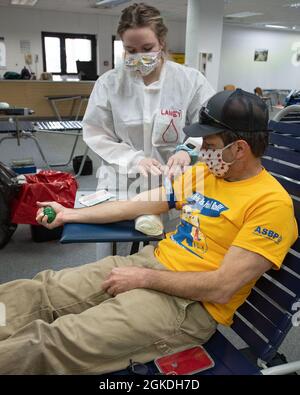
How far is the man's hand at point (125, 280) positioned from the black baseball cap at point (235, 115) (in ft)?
1.58

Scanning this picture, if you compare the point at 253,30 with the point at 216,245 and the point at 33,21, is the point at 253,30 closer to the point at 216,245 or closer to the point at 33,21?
the point at 33,21

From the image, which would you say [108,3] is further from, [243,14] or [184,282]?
[184,282]

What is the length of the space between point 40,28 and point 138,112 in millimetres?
10617

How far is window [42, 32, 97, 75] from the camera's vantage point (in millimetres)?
11133

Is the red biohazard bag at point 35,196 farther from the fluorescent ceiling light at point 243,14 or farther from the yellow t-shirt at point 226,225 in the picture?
the fluorescent ceiling light at point 243,14

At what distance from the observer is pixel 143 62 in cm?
154

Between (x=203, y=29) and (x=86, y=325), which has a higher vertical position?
(x=203, y=29)

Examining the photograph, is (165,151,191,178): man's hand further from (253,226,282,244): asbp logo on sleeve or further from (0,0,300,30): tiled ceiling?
(0,0,300,30): tiled ceiling

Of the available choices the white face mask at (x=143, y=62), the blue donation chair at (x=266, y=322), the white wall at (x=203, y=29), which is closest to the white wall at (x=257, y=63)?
the white wall at (x=203, y=29)

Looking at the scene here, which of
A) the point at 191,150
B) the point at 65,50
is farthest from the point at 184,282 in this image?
the point at 65,50

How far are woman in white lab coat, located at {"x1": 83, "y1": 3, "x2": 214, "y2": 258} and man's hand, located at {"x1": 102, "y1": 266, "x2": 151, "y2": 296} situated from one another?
1.58 feet

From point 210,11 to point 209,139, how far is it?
618 centimetres

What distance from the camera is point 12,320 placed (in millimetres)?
1123
